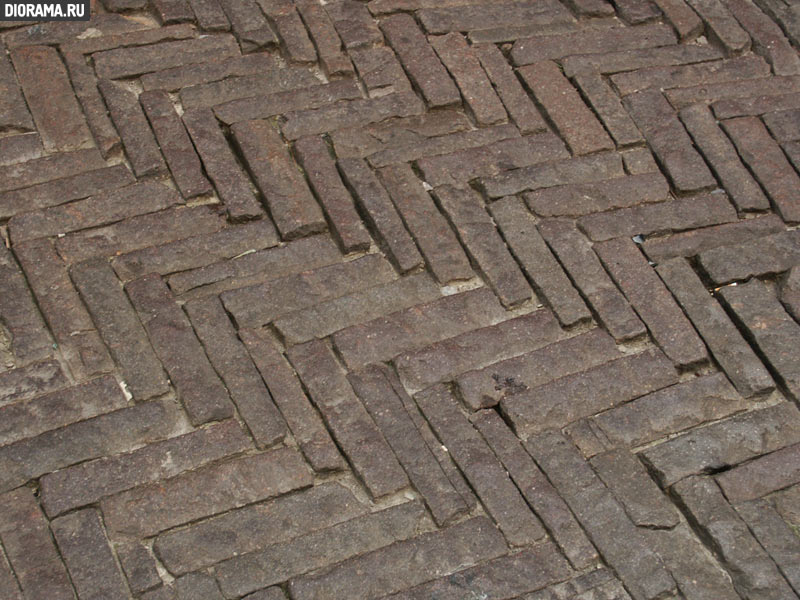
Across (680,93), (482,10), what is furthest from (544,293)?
(482,10)

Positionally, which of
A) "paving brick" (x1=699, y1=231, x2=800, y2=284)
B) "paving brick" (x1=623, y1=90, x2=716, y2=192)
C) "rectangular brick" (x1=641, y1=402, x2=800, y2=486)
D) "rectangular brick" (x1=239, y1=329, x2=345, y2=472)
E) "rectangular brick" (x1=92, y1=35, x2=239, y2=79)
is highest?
"paving brick" (x1=623, y1=90, x2=716, y2=192)

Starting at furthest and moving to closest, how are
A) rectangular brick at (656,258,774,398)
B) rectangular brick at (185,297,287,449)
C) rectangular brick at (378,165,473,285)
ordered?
1. rectangular brick at (378,165,473,285)
2. rectangular brick at (656,258,774,398)
3. rectangular brick at (185,297,287,449)

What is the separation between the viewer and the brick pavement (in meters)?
3.16

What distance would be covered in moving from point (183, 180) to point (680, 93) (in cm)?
200

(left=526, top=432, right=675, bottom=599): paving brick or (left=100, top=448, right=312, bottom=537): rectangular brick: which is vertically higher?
(left=526, top=432, right=675, bottom=599): paving brick

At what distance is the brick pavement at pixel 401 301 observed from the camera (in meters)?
3.16

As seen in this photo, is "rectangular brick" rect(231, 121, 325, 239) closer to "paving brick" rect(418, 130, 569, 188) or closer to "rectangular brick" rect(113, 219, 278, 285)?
"rectangular brick" rect(113, 219, 278, 285)

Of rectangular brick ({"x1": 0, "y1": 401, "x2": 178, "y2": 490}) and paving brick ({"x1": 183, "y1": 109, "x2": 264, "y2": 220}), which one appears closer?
rectangular brick ({"x1": 0, "y1": 401, "x2": 178, "y2": 490})

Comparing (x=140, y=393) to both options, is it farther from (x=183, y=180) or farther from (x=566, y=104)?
(x=566, y=104)

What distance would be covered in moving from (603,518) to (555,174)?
140cm

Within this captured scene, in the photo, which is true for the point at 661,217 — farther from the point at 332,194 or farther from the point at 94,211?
the point at 94,211

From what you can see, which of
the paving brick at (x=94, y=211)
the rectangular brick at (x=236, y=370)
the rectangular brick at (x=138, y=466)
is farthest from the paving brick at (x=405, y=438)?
the paving brick at (x=94, y=211)

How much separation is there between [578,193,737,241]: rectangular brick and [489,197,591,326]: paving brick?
7.5 inches

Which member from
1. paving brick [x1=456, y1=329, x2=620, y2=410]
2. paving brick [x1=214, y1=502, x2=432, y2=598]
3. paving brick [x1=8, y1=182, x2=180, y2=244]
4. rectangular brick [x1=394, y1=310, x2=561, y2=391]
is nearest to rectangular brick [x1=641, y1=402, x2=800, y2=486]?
paving brick [x1=456, y1=329, x2=620, y2=410]
